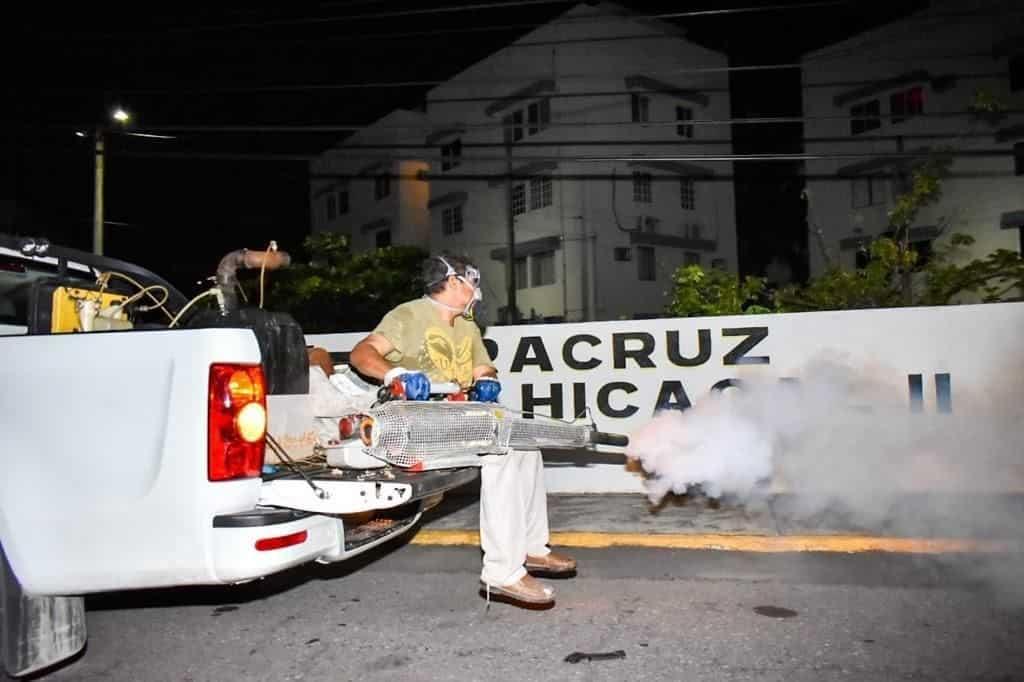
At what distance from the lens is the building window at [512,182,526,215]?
3008 centimetres

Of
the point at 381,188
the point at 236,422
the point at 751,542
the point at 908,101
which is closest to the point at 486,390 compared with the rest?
the point at 236,422

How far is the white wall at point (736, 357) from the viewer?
23.5 feet

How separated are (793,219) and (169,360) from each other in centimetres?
2904

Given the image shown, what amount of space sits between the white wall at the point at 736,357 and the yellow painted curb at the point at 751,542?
176 centimetres

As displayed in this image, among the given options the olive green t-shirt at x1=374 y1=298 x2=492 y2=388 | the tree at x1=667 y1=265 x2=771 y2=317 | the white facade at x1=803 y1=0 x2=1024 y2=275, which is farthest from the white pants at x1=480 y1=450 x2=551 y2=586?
the white facade at x1=803 y1=0 x2=1024 y2=275

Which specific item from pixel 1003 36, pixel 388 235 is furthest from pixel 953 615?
pixel 388 235

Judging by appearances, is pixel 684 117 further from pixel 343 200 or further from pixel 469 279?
pixel 469 279

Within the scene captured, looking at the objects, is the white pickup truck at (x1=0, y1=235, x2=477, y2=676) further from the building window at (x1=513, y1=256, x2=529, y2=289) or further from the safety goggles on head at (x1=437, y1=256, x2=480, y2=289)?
the building window at (x1=513, y1=256, x2=529, y2=289)

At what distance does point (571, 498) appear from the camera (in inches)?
298

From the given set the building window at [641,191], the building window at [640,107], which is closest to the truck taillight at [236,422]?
the building window at [640,107]

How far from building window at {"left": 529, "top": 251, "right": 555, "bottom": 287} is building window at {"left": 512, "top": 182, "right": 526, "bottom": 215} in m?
1.83

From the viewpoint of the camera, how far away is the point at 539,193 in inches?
1162

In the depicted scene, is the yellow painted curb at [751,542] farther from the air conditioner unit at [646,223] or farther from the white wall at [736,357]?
the air conditioner unit at [646,223]

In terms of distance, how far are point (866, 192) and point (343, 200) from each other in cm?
2312
